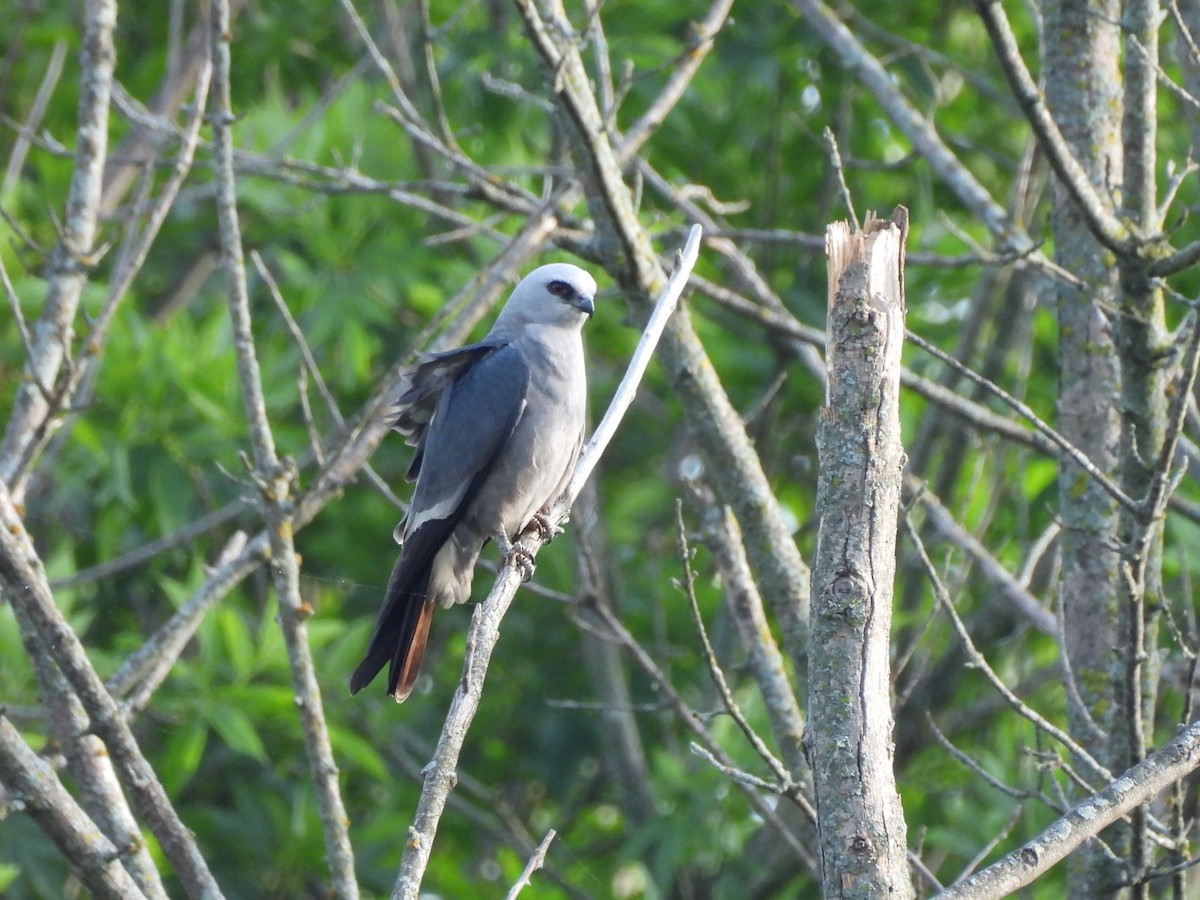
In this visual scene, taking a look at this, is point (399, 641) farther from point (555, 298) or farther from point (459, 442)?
point (555, 298)

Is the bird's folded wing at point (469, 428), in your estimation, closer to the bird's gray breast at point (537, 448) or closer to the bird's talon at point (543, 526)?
the bird's gray breast at point (537, 448)

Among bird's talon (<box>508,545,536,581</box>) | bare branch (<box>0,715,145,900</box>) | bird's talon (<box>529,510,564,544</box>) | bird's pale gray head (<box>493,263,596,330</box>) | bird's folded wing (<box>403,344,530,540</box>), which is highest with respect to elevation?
bird's pale gray head (<box>493,263,596,330</box>)

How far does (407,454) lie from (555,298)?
93.7 inches

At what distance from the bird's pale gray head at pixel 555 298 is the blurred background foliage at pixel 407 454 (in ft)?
2.00

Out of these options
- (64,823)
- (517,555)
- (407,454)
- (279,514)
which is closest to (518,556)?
(517,555)

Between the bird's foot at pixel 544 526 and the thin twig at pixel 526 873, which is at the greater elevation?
the bird's foot at pixel 544 526

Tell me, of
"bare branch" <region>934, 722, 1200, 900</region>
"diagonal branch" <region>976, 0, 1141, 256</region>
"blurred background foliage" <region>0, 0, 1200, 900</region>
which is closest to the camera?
"bare branch" <region>934, 722, 1200, 900</region>

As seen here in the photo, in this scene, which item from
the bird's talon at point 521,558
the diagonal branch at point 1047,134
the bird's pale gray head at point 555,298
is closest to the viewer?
the diagonal branch at point 1047,134

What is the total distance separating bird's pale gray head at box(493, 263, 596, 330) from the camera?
446cm

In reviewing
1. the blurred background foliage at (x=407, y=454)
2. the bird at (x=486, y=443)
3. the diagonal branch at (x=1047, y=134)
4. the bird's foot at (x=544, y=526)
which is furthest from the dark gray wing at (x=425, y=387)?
the diagonal branch at (x=1047, y=134)

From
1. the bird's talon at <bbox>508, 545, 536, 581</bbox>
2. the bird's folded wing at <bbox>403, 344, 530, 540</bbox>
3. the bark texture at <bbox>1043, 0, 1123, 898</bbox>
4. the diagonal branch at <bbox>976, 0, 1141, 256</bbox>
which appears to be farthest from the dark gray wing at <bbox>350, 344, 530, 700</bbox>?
the diagonal branch at <bbox>976, 0, 1141, 256</bbox>

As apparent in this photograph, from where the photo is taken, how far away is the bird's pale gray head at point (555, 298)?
176 inches

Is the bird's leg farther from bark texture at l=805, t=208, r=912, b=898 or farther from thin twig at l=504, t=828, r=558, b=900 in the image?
bark texture at l=805, t=208, r=912, b=898

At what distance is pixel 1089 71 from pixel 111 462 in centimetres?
356
